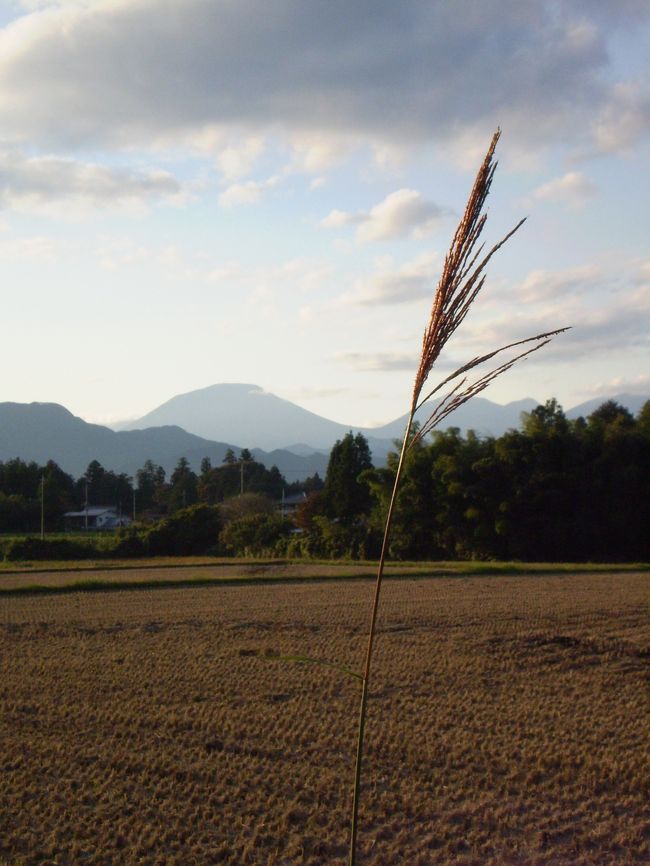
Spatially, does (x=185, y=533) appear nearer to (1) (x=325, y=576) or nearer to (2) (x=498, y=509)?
(2) (x=498, y=509)

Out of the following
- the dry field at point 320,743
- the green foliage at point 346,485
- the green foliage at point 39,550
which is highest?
the green foliage at point 346,485

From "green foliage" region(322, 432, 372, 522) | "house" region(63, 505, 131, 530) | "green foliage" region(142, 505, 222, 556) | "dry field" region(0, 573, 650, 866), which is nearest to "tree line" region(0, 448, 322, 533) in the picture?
"house" region(63, 505, 131, 530)

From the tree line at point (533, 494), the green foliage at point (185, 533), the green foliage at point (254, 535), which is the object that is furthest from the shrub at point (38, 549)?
the tree line at point (533, 494)

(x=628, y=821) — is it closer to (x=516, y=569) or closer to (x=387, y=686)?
(x=387, y=686)

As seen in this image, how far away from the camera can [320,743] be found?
8.78 m

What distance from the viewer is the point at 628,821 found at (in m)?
6.77

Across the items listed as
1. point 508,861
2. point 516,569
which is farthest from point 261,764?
point 516,569

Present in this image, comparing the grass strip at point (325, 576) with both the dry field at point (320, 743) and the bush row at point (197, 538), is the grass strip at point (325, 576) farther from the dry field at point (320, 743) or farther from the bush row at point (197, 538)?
the bush row at point (197, 538)

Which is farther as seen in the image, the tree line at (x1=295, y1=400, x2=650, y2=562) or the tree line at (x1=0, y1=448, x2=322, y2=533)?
the tree line at (x1=0, y1=448, x2=322, y2=533)

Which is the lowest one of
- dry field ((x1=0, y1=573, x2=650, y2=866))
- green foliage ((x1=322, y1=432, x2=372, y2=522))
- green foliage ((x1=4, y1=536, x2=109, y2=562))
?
dry field ((x1=0, y1=573, x2=650, y2=866))

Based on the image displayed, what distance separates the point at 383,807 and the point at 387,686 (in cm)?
458

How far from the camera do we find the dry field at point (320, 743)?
20.6 feet

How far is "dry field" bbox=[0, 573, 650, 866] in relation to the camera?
629 cm

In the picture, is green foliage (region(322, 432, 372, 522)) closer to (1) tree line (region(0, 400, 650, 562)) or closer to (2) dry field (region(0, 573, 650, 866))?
(1) tree line (region(0, 400, 650, 562))
